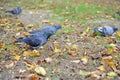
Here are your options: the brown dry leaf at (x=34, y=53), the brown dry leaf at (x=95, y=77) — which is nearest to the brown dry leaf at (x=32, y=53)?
the brown dry leaf at (x=34, y=53)

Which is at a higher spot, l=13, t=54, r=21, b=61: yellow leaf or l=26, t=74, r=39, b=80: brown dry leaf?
l=26, t=74, r=39, b=80: brown dry leaf

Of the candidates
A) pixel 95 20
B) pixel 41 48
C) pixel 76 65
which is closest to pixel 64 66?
pixel 76 65

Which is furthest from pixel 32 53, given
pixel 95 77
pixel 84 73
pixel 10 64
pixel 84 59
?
pixel 95 77

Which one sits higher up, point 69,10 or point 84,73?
point 84,73

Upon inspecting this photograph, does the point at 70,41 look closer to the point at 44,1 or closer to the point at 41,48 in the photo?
the point at 41,48

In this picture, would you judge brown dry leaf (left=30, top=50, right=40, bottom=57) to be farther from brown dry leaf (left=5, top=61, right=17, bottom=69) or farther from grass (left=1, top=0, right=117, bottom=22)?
grass (left=1, top=0, right=117, bottom=22)

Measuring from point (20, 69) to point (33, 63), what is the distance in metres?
0.30

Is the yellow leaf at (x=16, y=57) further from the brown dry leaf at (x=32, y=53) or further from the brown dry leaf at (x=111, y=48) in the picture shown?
the brown dry leaf at (x=111, y=48)

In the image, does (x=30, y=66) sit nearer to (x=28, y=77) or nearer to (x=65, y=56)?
(x=28, y=77)

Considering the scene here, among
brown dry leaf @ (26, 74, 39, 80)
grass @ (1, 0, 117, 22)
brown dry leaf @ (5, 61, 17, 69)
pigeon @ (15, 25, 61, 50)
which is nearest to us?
brown dry leaf @ (26, 74, 39, 80)

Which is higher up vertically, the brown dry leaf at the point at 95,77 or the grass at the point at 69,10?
the brown dry leaf at the point at 95,77

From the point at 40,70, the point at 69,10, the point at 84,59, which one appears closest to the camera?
the point at 40,70

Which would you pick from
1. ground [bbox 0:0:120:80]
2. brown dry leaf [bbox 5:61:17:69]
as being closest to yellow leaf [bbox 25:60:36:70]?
ground [bbox 0:0:120:80]

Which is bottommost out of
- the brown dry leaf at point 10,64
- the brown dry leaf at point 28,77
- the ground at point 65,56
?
the ground at point 65,56
